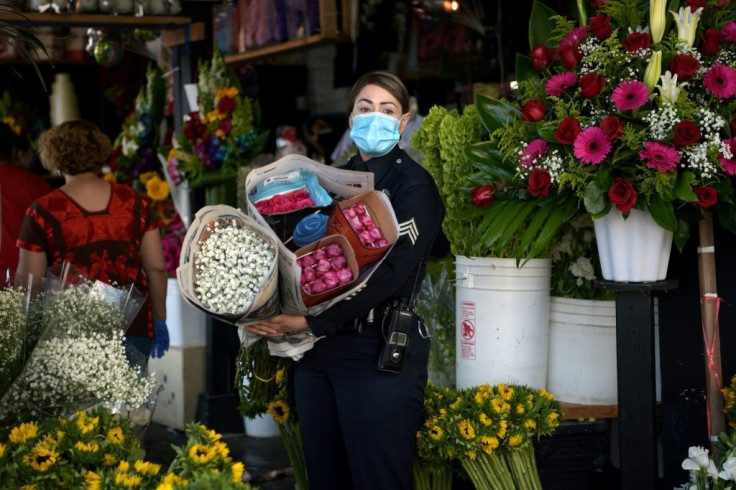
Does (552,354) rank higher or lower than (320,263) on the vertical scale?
lower

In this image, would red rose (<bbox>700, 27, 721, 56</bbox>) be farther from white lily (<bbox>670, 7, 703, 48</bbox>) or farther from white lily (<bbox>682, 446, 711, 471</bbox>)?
white lily (<bbox>682, 446, 711, 471</bbox>)

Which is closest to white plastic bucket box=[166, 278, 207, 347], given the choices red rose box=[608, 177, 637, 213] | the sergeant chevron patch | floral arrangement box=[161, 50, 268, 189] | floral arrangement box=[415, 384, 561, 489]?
floral arrangement box=[161, 50, 268, 189]

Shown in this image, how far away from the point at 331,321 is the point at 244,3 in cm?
439

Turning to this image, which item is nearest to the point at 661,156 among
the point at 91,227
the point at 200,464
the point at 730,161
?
the point at 730,161

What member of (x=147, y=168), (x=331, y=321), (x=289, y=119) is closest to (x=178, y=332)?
(x=147, y=168)

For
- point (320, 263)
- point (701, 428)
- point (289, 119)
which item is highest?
point (289, 119)

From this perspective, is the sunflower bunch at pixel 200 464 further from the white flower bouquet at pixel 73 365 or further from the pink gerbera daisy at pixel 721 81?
the pink gerbera daisy at pixel 721 81

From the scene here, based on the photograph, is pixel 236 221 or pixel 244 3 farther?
pixel 244 3

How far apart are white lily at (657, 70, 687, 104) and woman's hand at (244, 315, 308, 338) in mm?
1170

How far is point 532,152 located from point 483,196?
28 centimetres

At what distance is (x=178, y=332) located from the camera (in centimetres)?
588

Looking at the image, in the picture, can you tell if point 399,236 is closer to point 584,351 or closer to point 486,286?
point 486,286

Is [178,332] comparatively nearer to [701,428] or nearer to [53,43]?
[53,43]

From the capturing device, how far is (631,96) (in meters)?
2.88
